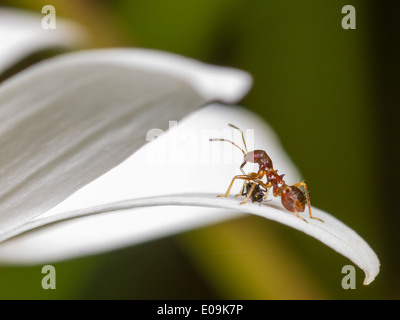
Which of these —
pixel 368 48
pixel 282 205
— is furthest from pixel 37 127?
pixel 368 48

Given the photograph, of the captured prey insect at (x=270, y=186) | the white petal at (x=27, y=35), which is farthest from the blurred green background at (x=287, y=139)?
the captured prey insect at (x=270, y=186)

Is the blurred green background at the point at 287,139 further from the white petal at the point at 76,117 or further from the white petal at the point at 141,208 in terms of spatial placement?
the white petal at the point at 76,117

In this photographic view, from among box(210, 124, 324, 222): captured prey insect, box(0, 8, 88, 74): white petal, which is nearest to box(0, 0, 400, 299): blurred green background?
box(0, 8, 88, 74): white petal

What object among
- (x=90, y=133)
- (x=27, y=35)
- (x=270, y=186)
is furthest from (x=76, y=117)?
(x=27, y=35)

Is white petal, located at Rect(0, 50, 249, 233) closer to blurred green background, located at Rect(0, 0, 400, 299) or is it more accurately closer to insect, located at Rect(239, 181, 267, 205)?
insect, located at Rect(239, 181, 267, 205)

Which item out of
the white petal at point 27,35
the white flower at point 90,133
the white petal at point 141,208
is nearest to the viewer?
the white flower at point 90,133
